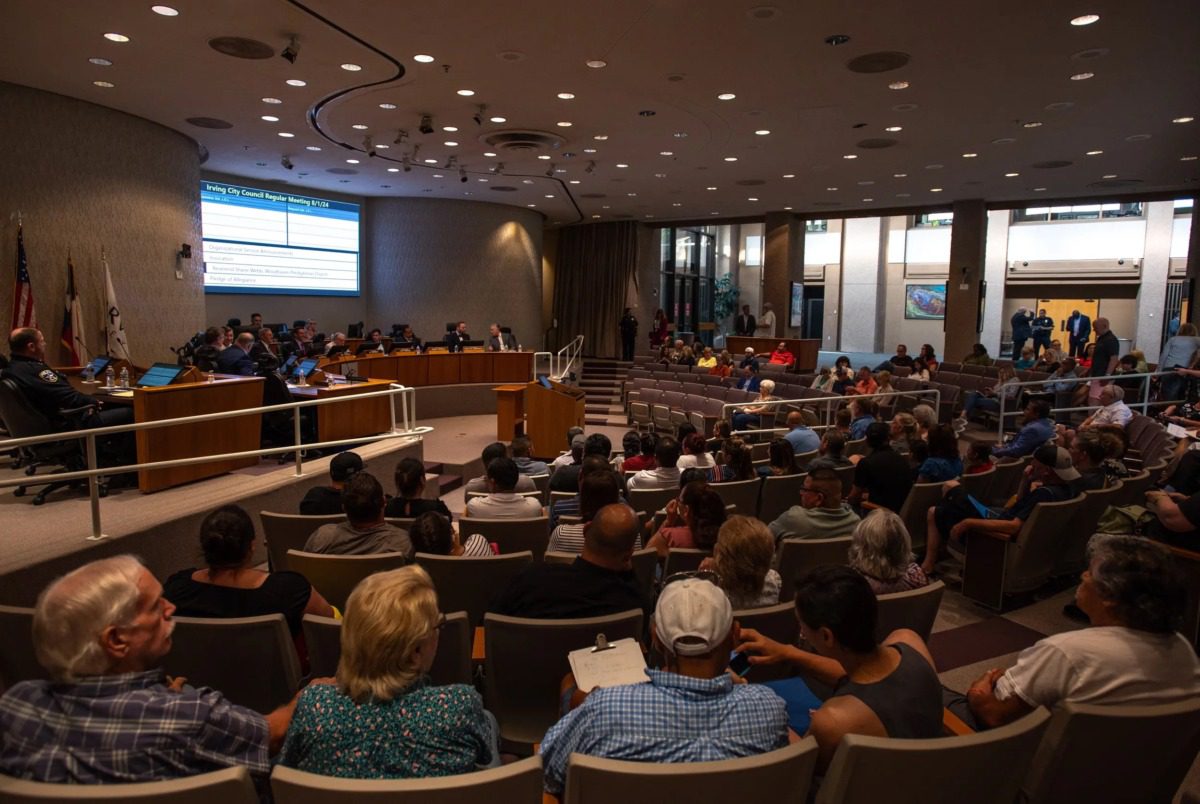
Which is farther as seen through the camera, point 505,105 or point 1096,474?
point 505,105

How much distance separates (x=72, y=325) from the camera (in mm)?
8445

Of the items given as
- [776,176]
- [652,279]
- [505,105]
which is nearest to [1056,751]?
[505,105]

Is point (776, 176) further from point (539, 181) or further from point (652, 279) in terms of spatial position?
point (652, 279)

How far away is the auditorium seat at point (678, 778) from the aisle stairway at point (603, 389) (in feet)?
38.4

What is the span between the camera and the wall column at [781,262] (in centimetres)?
1709

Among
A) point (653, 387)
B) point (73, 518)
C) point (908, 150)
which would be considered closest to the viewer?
point (73, 518)

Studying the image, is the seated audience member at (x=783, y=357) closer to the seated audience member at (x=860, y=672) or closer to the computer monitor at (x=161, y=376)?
the computer monitor at (x=161, y=376)

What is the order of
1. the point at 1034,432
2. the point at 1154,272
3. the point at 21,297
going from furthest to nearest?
the point at 1154,272
the point at 21,297
the point at 1034,432

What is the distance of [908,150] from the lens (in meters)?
10.3

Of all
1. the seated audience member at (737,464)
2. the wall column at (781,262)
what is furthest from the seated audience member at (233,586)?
the wall column at (781,262)

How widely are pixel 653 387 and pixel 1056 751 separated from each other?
10779 mm

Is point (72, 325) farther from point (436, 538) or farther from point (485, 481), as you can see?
point (436, 538)

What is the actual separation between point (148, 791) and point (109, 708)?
243 millimetres

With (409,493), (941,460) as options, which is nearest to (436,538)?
(409,493)
